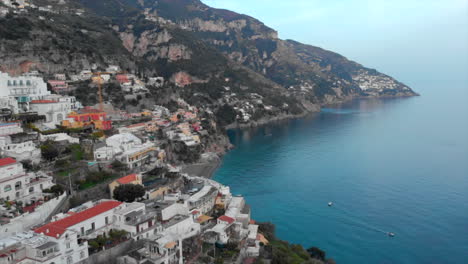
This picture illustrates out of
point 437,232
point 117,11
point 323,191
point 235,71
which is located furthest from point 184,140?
point 117,11

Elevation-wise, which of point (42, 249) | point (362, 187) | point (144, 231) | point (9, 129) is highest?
point (9, 129)

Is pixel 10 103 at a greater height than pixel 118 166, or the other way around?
pixel 10 103

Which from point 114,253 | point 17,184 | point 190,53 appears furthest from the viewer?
point 190,53

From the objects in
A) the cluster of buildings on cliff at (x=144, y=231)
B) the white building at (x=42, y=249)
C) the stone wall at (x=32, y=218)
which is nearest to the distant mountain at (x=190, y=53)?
the stone wall at (x=32, y=218)

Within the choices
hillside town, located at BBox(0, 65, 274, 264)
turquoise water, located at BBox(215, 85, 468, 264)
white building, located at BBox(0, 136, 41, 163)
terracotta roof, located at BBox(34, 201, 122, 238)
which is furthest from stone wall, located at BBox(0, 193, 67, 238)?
turquoise water, located at BBox(215, 85, 468, 264)

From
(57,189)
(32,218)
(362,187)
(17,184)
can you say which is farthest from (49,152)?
(362,187)

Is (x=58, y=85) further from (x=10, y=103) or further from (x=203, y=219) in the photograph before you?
(x=203, y=219)
